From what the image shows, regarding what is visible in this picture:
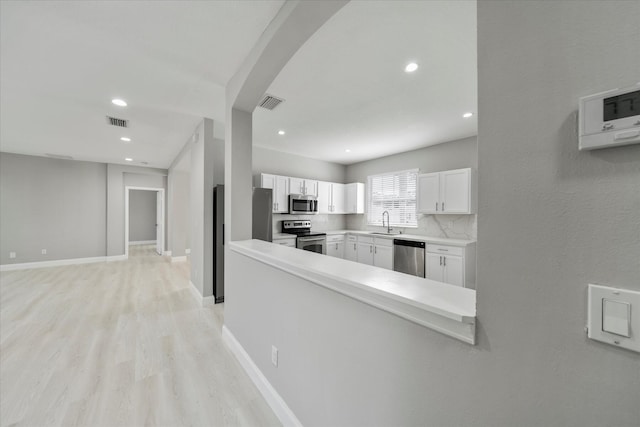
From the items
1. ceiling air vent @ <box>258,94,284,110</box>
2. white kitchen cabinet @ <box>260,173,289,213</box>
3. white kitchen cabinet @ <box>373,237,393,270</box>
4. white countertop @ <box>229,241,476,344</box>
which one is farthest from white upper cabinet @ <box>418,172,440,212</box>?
white countertop @ <box>229,241,476,344</box>

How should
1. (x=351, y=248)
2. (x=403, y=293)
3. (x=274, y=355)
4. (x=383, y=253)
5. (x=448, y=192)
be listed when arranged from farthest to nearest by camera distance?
(x=351, y=248) < (x=383, y=253) < (x=448, y=192) < (x=274, y=355) < (x=403, y=293)

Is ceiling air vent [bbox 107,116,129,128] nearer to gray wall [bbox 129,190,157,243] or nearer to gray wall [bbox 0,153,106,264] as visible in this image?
gray wall [bbox 0,153,106,264]

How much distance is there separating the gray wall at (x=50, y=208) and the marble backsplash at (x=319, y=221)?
517 centimetres

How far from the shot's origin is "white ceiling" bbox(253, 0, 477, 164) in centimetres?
172

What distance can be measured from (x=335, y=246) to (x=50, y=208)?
23.3 ft

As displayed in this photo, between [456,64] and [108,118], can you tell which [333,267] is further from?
[108,118]

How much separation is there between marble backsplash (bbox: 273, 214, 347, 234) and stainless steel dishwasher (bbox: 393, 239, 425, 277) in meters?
1.97

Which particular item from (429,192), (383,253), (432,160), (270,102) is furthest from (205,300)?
(432,160)

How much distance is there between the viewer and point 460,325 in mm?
688

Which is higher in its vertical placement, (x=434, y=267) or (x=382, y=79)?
(x=382, y=79)

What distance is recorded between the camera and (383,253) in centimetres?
484

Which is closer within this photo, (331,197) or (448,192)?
(448,192)

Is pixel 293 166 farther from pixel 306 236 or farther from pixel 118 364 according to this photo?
pixel 118 364

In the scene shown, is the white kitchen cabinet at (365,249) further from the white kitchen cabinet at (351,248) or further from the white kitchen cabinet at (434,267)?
the white kitchen cabinet at (434,267)
